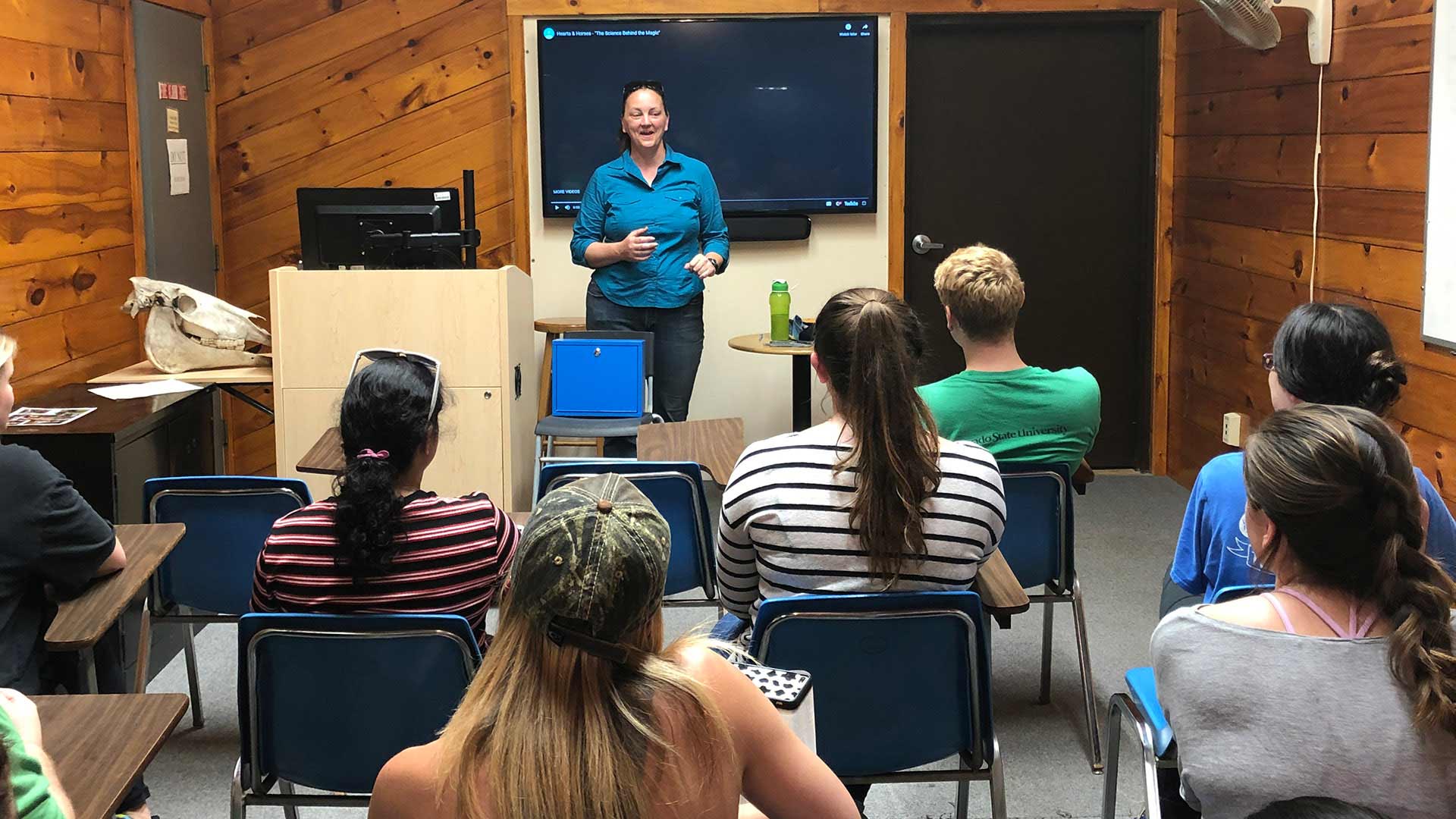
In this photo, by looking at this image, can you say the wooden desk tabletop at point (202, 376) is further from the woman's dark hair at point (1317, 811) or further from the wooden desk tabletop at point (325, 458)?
the woman's dark hair at point (1317, 811)

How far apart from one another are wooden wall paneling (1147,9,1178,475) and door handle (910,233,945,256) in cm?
95

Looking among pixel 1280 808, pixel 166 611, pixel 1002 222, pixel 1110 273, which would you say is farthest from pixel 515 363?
pixel 1280 808

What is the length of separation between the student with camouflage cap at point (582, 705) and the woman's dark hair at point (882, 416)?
2.67ft

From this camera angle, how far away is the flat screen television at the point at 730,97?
5.62m

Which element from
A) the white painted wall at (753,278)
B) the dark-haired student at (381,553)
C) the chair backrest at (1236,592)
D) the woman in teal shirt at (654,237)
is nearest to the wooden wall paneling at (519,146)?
the white painted wall at (753,278)

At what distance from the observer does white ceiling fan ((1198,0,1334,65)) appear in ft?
14.0

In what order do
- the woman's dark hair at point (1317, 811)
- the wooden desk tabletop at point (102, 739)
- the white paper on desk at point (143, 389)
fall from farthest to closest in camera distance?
1. the white paper on desk at point (143, 389)
2. the wooden desk tabletop at point (102, 739)
3. the woman's dark hair at point (1317, 811)

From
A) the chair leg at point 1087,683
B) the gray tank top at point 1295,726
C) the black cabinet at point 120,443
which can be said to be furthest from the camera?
the black cabinet at point 120,443

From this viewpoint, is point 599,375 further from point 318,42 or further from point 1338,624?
point 1338,624

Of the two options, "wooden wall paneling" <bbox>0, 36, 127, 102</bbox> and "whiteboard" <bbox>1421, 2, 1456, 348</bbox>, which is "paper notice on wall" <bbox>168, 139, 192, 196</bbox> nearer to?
"wooden wall paneling" <bbox>0, 36, 127, 102</bbox>

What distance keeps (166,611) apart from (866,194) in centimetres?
363

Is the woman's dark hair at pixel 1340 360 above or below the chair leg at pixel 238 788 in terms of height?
above

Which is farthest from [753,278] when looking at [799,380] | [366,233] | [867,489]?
[867,489]

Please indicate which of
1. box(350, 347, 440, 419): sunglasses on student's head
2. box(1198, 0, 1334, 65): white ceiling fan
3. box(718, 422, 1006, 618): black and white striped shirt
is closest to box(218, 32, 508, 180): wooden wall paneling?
box(350, 347, 440, 419): sunglasses on student's head
